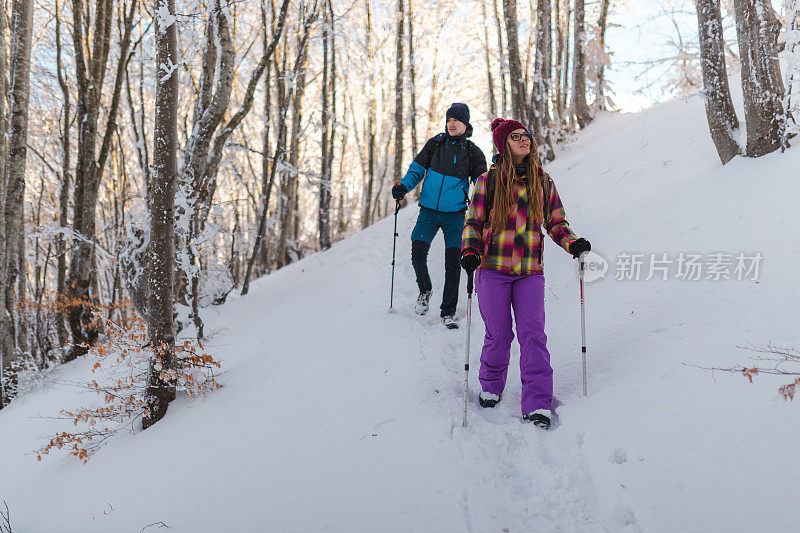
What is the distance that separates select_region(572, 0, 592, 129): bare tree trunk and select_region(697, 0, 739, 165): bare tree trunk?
6356 millimetres

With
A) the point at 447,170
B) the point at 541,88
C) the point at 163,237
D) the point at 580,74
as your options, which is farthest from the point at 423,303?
the point at 580,74

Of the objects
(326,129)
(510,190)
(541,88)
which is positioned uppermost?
(541,88)

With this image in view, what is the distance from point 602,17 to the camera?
38.2 ft

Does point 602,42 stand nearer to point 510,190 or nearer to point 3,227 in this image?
point 510,190

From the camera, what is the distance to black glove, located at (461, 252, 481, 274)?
311cm

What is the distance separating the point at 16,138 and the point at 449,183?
597 centimetres

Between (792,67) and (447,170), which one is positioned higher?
(792,67)

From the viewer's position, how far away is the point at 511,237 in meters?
3.25

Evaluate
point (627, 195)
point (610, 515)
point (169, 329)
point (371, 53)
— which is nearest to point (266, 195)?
point (169, 329)

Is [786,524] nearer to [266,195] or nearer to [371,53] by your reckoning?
[266,195]

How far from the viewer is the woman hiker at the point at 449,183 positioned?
482 cm

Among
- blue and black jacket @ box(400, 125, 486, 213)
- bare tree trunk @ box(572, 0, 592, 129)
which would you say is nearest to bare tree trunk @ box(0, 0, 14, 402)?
blue and black jacket @ box(400, 125, 486, 213)

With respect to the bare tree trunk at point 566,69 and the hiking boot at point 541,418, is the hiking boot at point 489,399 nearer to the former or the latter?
the hiking boot at point 541,418

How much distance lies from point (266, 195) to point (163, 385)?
4667mm
